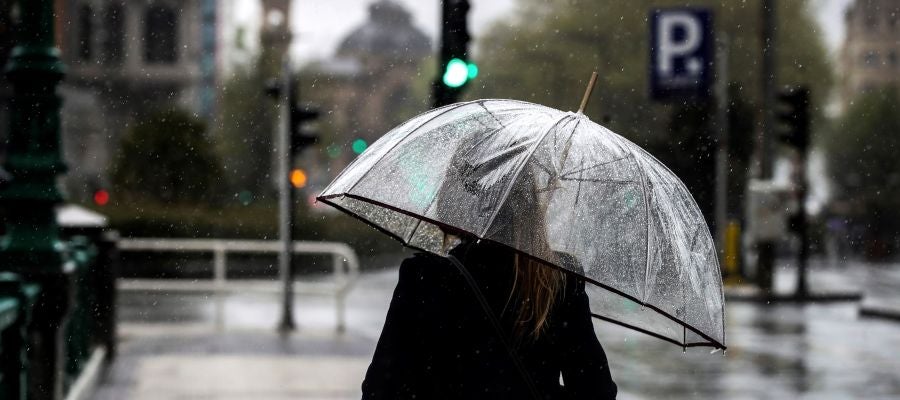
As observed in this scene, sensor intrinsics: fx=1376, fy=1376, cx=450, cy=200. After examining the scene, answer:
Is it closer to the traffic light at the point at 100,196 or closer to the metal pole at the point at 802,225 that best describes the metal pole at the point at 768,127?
the metal pole at the point at 802,225

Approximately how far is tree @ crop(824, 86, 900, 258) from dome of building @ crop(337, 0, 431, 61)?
51.9 meters

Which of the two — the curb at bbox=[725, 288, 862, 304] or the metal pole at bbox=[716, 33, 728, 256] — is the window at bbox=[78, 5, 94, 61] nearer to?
the metal pole at bbox=[716, 33, 728, 256]

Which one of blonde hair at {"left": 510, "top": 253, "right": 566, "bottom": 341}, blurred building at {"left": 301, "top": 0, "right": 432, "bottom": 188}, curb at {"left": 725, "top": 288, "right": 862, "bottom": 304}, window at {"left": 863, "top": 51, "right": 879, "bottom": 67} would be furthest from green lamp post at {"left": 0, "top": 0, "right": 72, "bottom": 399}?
window at {"left": 863, "top": 51, "right": 879, "bottom": 67}

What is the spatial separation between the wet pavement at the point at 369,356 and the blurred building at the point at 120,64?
40.1 meters

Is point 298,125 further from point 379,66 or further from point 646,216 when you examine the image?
point 379,66

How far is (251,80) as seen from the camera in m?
52.2

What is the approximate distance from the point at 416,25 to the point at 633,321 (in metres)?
130

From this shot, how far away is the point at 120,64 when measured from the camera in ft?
199

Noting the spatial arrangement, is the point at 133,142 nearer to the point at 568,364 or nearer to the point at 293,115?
the point at 293,115

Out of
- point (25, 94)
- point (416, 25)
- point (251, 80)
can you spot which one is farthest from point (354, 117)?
point (25, 94)

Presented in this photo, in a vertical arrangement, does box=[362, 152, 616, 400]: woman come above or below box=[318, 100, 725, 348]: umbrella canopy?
below

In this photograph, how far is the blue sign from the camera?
22.5m

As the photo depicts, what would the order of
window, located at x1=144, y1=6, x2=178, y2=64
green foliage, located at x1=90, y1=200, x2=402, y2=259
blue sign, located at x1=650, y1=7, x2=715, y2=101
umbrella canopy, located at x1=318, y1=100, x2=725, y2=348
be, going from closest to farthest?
1. umbrella canopy, located at x1=318, y1=100, x2=725, y2=348
2. blue sign, located at x1=650, y1=7, x2=715, y2=101
3. green foliage, located at x1=90, y1=200, x2=402, y2=259
4. window, located at x1=144, y1=6, x2=178, y2=64

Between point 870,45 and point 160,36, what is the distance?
224 feet
